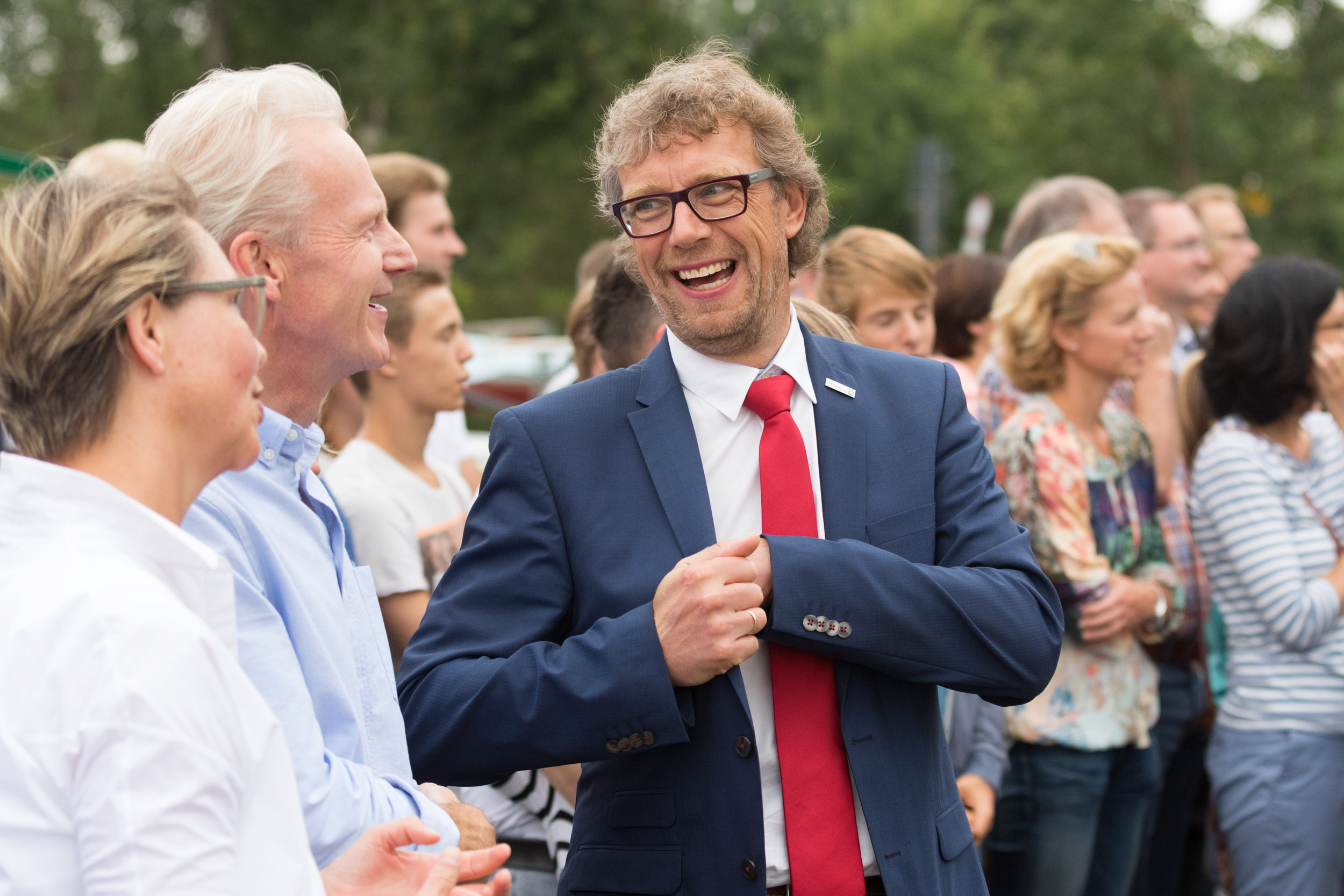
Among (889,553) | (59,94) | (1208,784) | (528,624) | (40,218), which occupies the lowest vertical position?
(1208,784)

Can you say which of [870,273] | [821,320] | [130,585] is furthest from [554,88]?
[130,585]

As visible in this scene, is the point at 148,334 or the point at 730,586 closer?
the point at 148,334

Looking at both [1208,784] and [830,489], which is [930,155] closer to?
[1208,784]

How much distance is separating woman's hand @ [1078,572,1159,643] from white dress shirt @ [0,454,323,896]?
Result: 2991mm

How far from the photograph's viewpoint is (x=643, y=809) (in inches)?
88.1

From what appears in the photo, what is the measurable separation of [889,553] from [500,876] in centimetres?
85

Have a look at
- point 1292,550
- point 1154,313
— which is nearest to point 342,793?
point 1292,550

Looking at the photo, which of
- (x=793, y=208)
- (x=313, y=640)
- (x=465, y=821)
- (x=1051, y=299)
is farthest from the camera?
(x=1051, y=299)

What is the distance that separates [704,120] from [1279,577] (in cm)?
253

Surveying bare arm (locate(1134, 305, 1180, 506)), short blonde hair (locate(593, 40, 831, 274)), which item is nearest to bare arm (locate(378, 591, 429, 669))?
short blonde hair (locate(593, 40, 831, 274))

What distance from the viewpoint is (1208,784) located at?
16.2ft

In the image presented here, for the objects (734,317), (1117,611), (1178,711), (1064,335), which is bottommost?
(1178,711)

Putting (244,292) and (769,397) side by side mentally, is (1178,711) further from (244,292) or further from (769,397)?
(244,292)

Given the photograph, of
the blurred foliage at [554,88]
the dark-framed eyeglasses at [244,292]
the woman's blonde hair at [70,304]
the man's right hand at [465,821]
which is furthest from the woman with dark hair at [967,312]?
the blurred foliage at [554,88]
